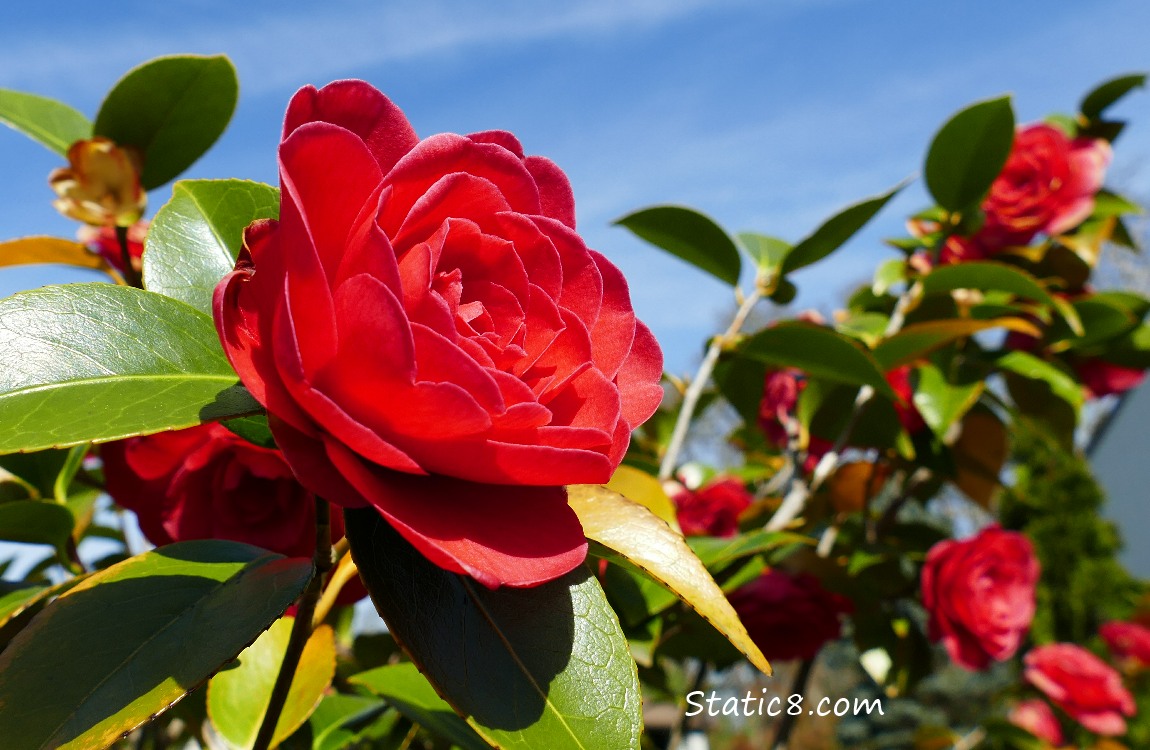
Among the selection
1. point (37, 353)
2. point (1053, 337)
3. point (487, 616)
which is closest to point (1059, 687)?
point (1053, 337)

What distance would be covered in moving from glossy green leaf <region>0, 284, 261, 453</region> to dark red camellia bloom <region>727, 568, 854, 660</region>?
995 mm

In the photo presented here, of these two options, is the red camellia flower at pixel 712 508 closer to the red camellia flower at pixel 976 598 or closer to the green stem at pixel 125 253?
the red camellia flower at pixel 976 598

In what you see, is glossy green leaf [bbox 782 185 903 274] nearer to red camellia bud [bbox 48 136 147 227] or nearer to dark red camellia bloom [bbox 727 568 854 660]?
dark red camellia bloom [bbox 727 568 854 660]

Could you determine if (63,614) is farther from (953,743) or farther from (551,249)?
(953,743)

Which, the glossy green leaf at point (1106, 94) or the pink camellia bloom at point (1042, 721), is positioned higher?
the glossy green leaf at point (1106, 94)

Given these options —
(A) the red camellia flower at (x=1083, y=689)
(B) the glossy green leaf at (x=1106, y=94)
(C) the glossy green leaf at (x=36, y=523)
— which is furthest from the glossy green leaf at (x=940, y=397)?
(A) the red camellia flower at (x=1083, y=689)

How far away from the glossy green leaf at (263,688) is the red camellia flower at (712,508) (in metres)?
0.77

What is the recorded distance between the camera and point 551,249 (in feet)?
1.72

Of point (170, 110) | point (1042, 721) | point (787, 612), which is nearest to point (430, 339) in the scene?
point (170, 110)

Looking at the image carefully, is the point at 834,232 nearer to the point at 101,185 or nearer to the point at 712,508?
the point at 712,508

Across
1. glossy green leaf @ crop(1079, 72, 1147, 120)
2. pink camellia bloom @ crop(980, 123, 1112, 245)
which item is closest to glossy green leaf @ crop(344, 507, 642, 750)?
pink camellia bloom @ crop(980, 123, 1112, 245)

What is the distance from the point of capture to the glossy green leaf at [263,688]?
791mm

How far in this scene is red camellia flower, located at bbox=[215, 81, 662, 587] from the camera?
43 cm

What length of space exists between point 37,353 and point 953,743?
3.55 meters
